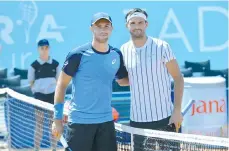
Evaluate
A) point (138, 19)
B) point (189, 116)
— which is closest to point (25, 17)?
point (189, 116)

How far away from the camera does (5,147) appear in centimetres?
795

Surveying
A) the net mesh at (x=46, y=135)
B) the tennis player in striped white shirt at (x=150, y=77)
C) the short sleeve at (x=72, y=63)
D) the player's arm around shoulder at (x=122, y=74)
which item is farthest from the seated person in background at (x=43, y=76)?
the short sleeve at (x=72, y=63)

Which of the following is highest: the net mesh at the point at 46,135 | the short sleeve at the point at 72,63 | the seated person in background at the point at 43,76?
the short sleeve at the point at 72,63

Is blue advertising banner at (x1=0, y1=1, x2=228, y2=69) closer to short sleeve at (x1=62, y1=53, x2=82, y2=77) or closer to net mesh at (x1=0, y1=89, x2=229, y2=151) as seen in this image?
net mesh at (x1=0, y1=89, x2=229, y2=151)

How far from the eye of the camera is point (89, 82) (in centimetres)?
421

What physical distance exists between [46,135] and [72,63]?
332 centimetres

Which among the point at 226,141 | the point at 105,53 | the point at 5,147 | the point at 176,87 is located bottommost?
the point at 5,147

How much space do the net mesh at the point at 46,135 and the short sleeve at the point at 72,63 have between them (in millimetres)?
729

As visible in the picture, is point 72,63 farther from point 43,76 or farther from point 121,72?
point 43,76

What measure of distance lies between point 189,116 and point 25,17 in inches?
111

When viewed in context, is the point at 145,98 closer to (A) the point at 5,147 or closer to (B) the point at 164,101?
(B) the point at 164,101

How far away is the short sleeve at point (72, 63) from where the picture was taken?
4.17 meters

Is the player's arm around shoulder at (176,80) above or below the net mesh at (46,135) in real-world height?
above

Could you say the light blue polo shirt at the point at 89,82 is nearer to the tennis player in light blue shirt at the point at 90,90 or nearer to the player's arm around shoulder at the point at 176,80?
the tennis player in light blue shirt at the point at 90,90
